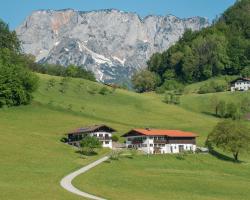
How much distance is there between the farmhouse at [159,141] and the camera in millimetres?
131000

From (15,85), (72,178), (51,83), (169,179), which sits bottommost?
(169,179)

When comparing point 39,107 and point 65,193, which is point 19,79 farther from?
point 65,193

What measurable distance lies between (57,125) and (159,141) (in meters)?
26.3

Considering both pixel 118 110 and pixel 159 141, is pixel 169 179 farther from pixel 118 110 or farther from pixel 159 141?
pixel 118 110

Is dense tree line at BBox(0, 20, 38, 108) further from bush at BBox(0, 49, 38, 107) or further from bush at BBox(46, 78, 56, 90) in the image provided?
bush at BBox(46, 78, 56, 90)

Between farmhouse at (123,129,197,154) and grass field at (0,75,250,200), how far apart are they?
386 inches

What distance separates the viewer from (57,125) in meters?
144

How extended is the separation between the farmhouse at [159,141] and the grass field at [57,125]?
9.80 meters

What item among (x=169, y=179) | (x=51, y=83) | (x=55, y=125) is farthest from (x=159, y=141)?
(x=51, y=83)

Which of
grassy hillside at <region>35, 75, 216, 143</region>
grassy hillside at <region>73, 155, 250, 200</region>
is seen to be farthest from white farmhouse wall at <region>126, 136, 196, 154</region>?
grassy hillside at <region>35, 75, 216, 143</region>

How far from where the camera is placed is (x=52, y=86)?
19150cm

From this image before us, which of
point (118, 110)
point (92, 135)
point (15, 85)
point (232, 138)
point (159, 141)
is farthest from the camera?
point (118, 110)

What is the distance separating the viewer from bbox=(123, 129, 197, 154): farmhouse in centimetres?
13100

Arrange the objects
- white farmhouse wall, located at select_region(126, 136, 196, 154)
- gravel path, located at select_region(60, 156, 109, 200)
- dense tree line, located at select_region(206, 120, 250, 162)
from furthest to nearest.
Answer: white farmhouse wall, located at select_region(126, 136, 196, 154) < dense tree line, located at select_region(206, 120, 250, 162) < gravel path, located at select_region(60, 156, 109, 200)
